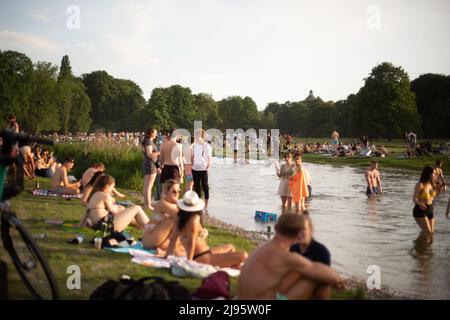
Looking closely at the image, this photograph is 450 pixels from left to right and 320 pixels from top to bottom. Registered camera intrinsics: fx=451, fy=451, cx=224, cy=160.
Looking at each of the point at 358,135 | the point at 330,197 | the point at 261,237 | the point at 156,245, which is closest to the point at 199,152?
the point at 261,237

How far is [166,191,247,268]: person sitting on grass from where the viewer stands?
6816 millimetres

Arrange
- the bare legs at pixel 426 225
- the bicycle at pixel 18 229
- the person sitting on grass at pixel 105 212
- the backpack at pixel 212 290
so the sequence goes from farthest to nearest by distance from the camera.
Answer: the bare legs at pixel 426 225 < the person sitting on grass at pixel 105 212 < the backpack at pixel 212 290 < the bicycle at pixel 18 229

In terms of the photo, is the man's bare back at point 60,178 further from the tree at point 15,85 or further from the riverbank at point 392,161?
the tree at point 15,85

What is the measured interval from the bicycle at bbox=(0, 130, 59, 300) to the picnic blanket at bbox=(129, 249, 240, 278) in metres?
2.13

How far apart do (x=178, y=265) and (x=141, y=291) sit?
2104 millimetres

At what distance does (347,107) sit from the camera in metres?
89.9

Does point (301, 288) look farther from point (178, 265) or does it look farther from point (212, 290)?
point (178, 265)

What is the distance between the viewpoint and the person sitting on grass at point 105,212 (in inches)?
338

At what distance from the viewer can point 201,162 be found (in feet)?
42.0

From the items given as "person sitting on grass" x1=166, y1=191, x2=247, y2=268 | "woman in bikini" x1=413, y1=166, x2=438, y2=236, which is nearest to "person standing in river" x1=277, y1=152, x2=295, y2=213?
"woman in bikini" x1=413, y1=166, x2=438, y2=236

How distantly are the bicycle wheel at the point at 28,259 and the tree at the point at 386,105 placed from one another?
62.0m

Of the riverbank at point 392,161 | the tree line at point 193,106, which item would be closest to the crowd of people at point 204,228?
the riverbank at point 392,161

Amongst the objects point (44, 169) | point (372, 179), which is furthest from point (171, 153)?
point (372, 179)

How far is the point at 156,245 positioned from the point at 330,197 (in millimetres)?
10932
